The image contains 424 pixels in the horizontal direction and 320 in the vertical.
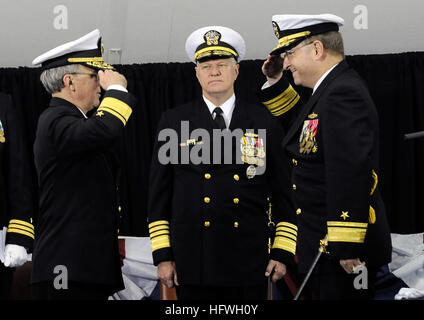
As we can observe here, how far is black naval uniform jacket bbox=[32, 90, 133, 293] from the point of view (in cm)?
289

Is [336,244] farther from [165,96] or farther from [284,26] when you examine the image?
[165,96]

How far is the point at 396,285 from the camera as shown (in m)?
5.13

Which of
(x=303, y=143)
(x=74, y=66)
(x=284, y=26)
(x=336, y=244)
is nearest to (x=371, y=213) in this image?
(x=336, y=244)

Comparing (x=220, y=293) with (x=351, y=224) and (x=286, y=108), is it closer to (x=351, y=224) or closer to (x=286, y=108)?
(x=351, y=224)

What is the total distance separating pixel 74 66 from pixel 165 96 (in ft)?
8.65

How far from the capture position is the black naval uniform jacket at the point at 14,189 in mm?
2988

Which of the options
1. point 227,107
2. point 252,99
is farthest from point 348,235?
point 252,99

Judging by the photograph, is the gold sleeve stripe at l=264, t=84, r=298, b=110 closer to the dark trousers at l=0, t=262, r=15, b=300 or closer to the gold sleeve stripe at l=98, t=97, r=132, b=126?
the gold sleeve stripe at l=98, t=97, r=132, b=126

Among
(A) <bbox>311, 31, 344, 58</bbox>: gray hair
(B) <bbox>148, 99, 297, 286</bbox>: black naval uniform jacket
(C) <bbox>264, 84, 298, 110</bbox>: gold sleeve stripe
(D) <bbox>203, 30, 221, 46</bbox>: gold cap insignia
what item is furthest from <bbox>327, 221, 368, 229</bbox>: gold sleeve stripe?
(D) <bbox>203, 30, 221, 46</bbox>: gold cap insignia

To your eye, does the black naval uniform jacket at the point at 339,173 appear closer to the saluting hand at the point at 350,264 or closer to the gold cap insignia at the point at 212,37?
the saluting hand at the point at 350,264

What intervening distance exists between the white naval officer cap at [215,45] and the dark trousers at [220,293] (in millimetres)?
1055

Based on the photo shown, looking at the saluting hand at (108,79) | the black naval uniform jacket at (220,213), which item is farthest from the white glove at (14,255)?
the saluting hand at (108,79)

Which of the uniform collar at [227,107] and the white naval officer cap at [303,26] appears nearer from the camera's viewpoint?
the white naval officer cap at [303,26]

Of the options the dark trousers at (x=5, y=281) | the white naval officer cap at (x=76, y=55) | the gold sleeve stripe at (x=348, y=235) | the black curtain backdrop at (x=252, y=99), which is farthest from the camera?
the black curtain backdrop at (x=252, y=99)
